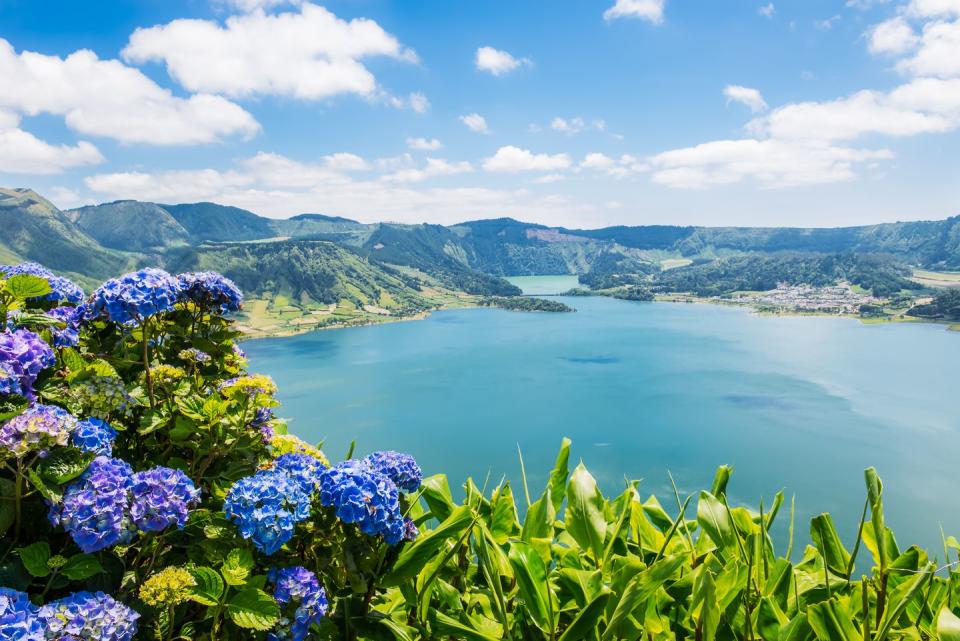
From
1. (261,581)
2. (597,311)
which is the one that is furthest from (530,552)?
(597,311)

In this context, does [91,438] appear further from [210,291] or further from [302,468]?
[210,291]

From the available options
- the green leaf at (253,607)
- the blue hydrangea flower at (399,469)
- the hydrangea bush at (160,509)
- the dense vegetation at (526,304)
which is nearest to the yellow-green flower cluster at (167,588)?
the hydrangea bush at (160,509)

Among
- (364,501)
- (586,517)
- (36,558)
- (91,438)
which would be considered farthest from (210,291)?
(586,517)

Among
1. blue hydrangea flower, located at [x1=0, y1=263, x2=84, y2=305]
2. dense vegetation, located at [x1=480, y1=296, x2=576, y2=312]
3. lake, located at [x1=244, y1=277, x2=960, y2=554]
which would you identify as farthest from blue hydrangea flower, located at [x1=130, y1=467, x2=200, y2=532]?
dense vegetation, located at [x1=480, y1=296, x2=576, y2=312]

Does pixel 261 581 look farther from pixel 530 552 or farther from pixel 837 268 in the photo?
pixel 837 268

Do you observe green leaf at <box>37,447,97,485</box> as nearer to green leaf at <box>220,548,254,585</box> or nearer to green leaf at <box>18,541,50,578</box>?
green leaf at <box>18,541,50,578</box>

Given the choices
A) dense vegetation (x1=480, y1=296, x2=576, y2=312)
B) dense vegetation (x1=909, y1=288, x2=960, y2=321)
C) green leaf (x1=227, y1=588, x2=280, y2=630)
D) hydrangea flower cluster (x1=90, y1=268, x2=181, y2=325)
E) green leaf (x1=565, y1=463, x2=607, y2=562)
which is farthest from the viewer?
dense vegetation (x1=480, y1=296, x2=576, y2=312)
